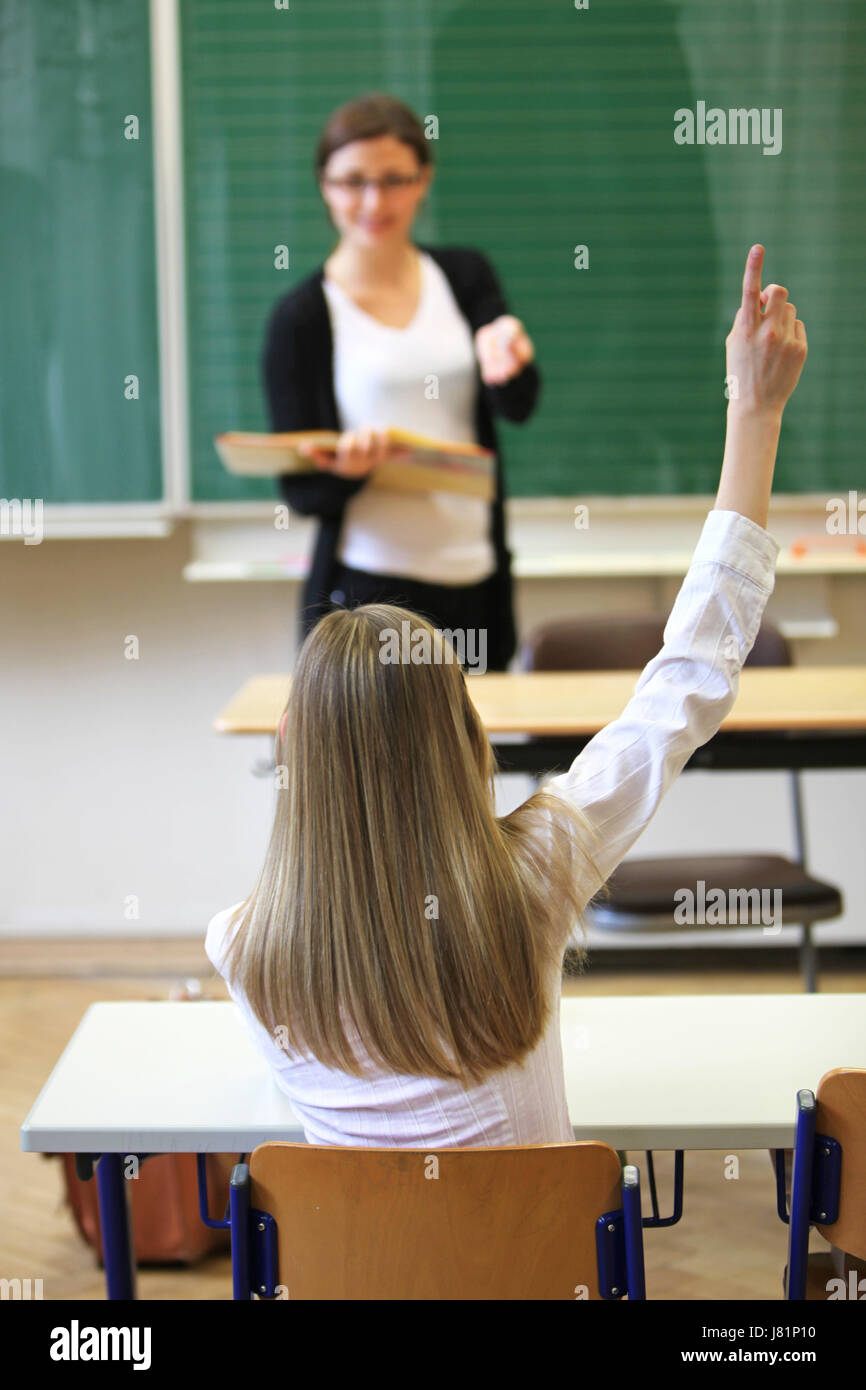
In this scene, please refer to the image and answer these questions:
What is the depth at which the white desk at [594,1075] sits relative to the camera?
1.38 metres

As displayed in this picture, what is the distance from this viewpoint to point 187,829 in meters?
3.90

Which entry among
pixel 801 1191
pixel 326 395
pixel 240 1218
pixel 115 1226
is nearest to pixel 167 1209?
pixel 115 1226

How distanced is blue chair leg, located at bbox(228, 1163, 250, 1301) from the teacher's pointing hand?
1974 mm

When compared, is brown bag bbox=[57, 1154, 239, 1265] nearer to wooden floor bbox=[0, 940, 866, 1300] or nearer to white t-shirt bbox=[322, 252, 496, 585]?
wooden floor bbox=[0, 940, 866, 1300]

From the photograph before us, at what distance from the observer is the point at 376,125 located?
293 centimetres

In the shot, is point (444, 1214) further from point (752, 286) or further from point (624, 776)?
point (752, 286)

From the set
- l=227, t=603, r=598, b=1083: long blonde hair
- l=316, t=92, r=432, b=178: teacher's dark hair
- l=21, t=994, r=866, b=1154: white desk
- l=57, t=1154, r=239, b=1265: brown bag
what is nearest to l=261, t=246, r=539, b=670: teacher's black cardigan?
l=316, t=92, r=432, b=178: teacher's dark hair

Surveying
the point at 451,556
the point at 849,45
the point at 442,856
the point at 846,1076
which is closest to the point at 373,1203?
the point at 442,856

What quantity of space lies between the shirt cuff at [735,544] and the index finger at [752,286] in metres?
0.18

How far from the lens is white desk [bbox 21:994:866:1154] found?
1377 mm

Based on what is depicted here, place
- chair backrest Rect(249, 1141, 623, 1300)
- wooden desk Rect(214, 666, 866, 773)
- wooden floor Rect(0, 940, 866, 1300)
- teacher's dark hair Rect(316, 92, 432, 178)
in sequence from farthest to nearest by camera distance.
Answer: teacher's dark hair Rect(316, 92, 432, 178) < wooden desk Rect(214, 666, 866, 773) < wooden floor Rect(0, 940, 866, 1300) < chair backrest Rect(249, 1141, 623, 1300)

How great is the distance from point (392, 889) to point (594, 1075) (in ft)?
1.39

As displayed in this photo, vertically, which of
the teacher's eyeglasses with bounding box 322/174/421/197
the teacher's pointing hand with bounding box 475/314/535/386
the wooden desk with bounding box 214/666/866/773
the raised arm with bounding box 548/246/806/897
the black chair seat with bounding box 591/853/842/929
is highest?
the teacher's eyeglasses with bounding box 322/174/421/197

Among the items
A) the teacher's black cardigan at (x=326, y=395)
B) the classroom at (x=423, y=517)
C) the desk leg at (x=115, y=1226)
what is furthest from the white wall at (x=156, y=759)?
the desk leg at (x=115, y=1226)
